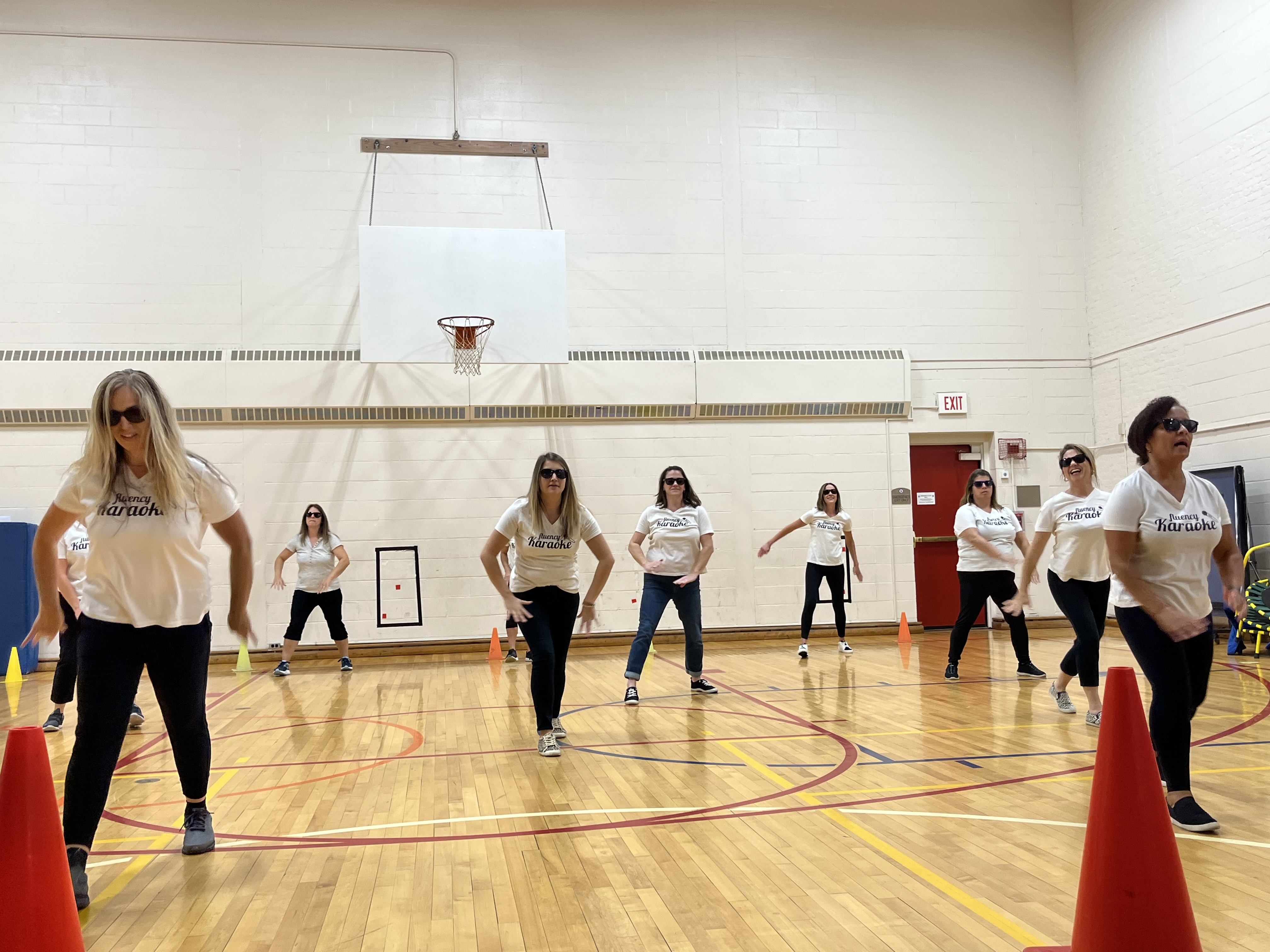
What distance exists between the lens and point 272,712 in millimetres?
7562

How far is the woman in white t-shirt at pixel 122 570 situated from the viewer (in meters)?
3.27

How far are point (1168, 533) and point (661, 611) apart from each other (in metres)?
4.18

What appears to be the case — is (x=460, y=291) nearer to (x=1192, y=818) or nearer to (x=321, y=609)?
(x=321, y=609)

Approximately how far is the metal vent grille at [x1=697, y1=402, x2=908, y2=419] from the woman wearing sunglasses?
4.86 m

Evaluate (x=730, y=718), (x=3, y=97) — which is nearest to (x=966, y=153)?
(x=730, y=718)

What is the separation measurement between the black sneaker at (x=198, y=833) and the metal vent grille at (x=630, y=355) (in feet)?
29.7

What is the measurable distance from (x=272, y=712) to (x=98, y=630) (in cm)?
453

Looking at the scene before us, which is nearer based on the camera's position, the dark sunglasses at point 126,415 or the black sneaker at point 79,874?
the black sneaker at point 79,874

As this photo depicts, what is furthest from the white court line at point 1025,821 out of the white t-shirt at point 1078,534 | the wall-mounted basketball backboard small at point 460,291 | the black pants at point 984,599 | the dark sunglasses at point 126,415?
the wall-mounted basketball backboard small at point 460,291

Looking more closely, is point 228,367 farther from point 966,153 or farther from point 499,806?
point 966,153

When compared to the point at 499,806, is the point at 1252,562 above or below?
above

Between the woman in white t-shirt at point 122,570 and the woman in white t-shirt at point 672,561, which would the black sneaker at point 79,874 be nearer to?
the woman in white t-shirt at point 122,570

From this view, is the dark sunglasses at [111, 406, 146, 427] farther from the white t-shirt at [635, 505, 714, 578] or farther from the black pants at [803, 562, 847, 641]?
the black pants at [803, 562, 847, 641]

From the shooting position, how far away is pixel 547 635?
215 inches
